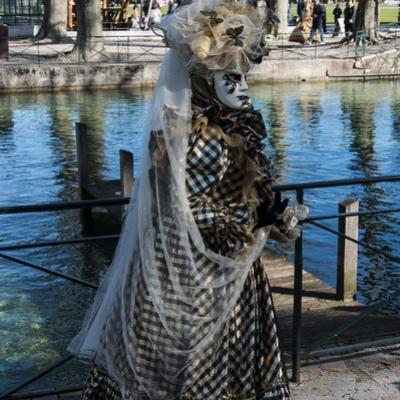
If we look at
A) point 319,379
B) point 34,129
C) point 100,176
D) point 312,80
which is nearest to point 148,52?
point 312,80

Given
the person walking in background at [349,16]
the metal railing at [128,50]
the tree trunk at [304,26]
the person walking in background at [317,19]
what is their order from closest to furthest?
the metal railing at [128,50] < the person walking in background at [317,19] < the tree trunk at [304,26] < the person walking in background at [349,16]

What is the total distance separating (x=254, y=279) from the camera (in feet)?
9.49

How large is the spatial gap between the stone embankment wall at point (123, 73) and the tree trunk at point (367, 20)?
11.5 feet

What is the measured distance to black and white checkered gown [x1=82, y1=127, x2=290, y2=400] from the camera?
2.68 meters

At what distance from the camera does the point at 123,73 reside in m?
23.8

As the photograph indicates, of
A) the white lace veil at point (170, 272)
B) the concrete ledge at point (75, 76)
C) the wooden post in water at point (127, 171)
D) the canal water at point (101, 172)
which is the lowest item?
the canal water at point (101, 172)

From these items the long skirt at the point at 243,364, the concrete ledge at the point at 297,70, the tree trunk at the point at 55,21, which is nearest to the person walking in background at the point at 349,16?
the concrete ledge at the point at 297,70

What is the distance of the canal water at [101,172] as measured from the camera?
25.2 ft

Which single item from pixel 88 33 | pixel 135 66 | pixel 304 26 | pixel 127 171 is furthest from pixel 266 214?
pixel 304 26

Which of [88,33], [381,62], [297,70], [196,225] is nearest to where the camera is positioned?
[196,225]

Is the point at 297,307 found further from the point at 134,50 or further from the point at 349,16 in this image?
the point at 349,16

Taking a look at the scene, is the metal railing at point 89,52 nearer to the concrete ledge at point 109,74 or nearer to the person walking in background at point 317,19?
the concrete ledge at point 109,74

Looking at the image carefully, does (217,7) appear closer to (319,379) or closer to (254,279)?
(254,279)

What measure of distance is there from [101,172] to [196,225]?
454 inches
